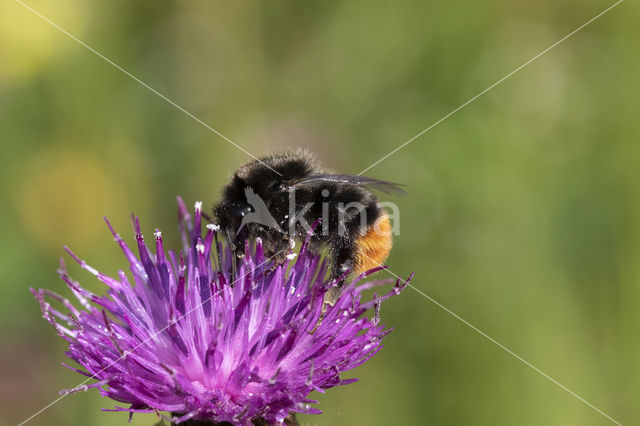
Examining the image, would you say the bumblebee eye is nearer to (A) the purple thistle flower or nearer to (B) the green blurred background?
(A) the purple thistle flower

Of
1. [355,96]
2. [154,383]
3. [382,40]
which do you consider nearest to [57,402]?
Answer: [154,383]

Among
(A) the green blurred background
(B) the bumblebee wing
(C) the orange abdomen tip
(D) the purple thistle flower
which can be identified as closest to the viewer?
(D) the purple thistle flower

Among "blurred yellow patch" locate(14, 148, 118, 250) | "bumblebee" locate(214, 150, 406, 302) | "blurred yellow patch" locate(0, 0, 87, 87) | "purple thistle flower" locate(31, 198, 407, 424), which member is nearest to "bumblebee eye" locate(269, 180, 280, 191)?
"bumblebee" locate(214, 150, 406, 302)

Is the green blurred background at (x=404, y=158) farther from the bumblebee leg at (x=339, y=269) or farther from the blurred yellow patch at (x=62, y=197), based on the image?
the bumblebee leg at (x=339, y=269)

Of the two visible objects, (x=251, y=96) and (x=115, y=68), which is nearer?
(x=115, y=68)

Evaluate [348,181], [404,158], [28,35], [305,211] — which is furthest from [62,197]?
[348,181]

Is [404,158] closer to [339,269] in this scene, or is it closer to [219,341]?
[339,269]

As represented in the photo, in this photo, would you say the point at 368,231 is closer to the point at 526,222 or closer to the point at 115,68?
the point at 526,222
